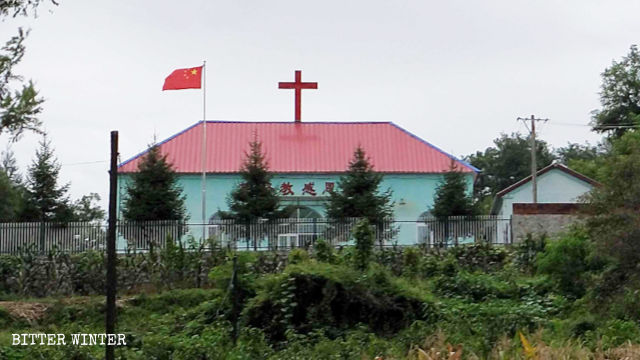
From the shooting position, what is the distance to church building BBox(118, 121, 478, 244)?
37.0m

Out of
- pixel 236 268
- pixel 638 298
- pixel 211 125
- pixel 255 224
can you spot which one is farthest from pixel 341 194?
pixel 638 298

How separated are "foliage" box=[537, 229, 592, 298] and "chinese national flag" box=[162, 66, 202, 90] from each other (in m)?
18.3

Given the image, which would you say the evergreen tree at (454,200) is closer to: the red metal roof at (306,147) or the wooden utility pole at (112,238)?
the red metal roof at (306,147)

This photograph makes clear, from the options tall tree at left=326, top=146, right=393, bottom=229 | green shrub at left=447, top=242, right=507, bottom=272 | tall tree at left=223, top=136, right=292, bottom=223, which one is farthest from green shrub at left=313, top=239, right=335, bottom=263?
tall tree at left=326, top=146, right=393, bottom=229

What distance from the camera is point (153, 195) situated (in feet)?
98.0

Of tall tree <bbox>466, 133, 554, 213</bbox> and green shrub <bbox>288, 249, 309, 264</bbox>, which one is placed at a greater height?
tall tree <bbox>466, 133, 554, 213</bbox>

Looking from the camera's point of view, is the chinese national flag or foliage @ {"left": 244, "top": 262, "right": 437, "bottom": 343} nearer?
foliage @ {"left": 244, "top": 262, "right": 437, "bottom": 343}

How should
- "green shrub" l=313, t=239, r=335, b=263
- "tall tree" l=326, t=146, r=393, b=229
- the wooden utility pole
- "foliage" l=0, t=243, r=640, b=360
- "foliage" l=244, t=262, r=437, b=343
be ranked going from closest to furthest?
the wooden utility pole
"foliage" l=0, t=243, r=640, b=360
"foliage" l=244, t=262, r=437, b=343
"green shrub" l=313, t=239, r=335, b=263
"tall tree" l=326, t=146, r=393, b=229

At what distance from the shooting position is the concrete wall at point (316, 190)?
3697 cm

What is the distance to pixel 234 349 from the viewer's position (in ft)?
44.1

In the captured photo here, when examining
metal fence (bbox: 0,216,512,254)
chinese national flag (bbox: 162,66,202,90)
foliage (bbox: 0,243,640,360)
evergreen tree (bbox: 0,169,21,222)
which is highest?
chinese national flag (bbox: 162,66,202,90)

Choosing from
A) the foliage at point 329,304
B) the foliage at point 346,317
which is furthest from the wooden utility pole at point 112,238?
the foliage at point 329,304

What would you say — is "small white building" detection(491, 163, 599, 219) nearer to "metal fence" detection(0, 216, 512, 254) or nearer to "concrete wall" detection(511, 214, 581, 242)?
"metal fence" detection(0, 216, 512, 254)

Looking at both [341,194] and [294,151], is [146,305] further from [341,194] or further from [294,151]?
[294,151]
